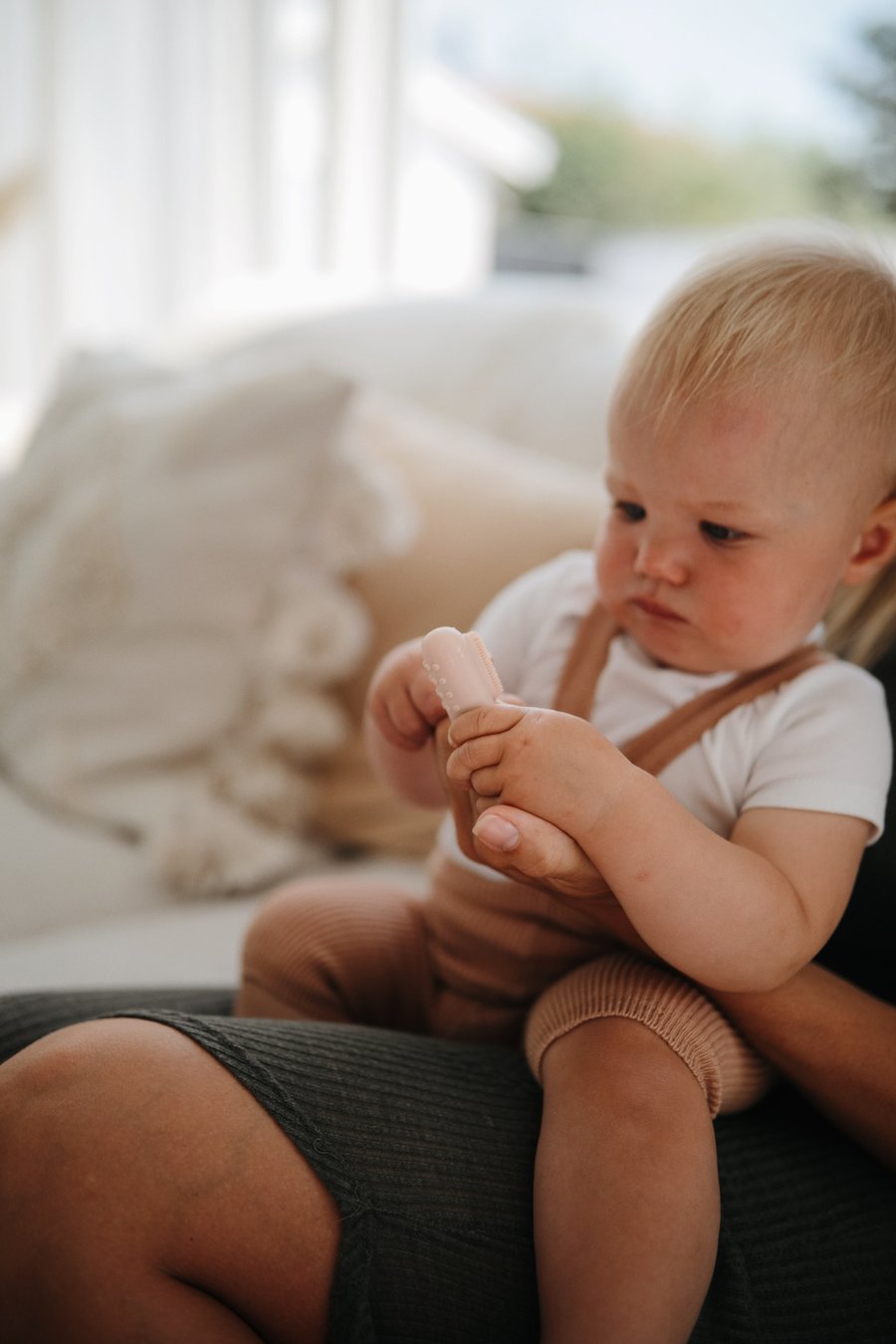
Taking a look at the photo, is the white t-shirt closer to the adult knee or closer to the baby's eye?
the baby's eye

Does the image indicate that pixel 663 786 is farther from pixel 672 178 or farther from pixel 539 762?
pixel 672 178

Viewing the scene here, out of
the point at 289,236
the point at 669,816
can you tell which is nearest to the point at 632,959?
the point at 669,816

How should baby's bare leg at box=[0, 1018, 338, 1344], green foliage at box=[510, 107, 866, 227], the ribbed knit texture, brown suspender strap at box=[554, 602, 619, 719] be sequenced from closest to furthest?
baby's bare leg at box=[0, 1018, 338, 1344], the ribbed knit texture, brown suspender strap at box=[554, 602, 619, 719], green foliage at box=[510, 107, 866, 227]

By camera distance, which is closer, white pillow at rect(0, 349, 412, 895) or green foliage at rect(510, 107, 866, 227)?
white pillow at rect(0, 349, 412, 895)

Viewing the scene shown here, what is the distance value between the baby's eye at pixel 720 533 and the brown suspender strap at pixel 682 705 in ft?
0.35

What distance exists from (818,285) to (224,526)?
0.75 metres

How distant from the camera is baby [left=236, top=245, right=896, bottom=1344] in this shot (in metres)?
0.65

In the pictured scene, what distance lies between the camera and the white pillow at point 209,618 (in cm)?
133

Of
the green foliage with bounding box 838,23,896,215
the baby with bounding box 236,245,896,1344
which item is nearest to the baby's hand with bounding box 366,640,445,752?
the baby with bounding box 236,245,896,1344

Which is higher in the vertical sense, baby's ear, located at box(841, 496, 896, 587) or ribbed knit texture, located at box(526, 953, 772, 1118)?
baby's ear, located at box(841, 496, 896, 587)

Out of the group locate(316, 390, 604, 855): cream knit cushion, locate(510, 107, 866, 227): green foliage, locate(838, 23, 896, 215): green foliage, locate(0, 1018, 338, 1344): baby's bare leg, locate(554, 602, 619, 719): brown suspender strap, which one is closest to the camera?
locate(0, 1018, 338, 1344): baby's bare leg

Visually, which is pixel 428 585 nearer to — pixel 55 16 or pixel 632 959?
pixel 632 959

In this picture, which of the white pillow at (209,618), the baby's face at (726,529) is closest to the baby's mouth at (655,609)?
the baby's face at (726,529)

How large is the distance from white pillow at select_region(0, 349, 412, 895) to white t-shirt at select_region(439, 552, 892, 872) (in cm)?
46
